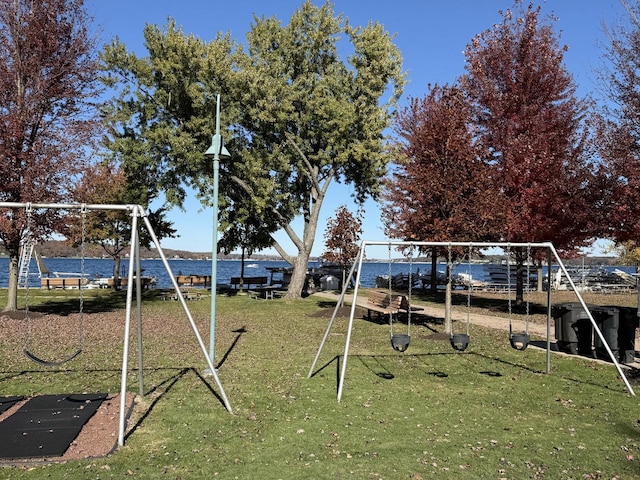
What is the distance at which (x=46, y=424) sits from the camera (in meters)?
6.46

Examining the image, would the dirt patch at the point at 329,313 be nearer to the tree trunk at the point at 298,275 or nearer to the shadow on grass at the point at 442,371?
the tree trunk at the point at 298,275

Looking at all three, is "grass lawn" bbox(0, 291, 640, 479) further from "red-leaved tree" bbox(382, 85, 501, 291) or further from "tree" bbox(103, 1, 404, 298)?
"tree" bbox(103, 1, 404, 298)

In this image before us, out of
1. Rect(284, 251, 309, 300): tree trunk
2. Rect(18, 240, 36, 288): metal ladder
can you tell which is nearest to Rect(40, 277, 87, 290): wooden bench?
Rect(18, 240, 36, 288): metal ladder

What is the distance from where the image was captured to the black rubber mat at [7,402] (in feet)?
23.1

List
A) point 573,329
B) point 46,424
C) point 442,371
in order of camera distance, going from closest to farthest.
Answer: point 46,424 → point 442,371 → point 573,329

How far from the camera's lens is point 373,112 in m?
23.4

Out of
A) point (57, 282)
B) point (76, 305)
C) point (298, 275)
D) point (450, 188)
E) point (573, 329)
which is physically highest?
point (450, 188)

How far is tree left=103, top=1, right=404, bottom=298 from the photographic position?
72.5 feet

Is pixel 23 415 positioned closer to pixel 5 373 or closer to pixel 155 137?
pixel 5 373

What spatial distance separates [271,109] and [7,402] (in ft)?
56.9

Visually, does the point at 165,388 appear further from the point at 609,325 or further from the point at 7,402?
the point at 609,325

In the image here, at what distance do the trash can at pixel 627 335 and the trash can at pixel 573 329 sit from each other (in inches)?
25.8

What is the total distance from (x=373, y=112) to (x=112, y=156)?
39.9 feet

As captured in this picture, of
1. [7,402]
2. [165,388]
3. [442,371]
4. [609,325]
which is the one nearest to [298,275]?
[442,371]
